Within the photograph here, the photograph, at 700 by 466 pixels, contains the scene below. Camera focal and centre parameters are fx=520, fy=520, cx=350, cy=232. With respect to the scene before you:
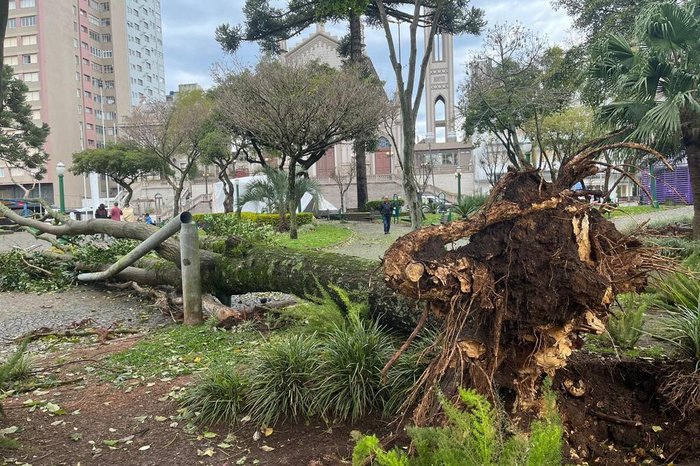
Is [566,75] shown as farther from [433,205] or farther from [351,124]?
[433,205]

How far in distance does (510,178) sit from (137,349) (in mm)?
4025

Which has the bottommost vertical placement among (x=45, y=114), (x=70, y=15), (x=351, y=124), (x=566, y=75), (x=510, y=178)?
(x=510, y=178)

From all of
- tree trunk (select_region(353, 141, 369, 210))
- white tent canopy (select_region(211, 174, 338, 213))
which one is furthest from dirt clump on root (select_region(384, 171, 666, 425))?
A: tree trunk (select_region(353, 141, 369, 210))

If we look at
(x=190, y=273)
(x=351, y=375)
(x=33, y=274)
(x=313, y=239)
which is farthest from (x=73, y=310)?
(x=313, y=239)

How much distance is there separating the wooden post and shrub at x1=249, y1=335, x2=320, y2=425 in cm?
245

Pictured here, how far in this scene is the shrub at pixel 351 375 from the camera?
315 cm

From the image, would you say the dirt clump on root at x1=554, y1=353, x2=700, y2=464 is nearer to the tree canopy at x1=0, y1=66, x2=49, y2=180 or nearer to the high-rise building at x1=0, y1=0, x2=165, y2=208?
the tree canopy at x1=0, y1=66, x2=49, y2=180

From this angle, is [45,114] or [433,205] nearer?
[433,205]

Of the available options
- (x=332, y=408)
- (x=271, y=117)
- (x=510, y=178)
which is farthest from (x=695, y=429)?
(x=271, y=117)

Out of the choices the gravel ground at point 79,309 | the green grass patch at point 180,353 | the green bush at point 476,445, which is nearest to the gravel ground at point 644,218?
the gravel ground at point 79,309

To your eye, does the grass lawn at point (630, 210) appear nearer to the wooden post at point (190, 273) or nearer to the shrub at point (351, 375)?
the shrub at point (351, 375)

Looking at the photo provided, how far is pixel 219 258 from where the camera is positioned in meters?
6.16

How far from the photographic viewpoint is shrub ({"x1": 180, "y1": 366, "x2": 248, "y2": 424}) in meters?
3.30

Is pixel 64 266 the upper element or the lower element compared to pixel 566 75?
lower
